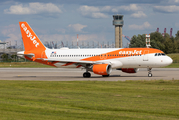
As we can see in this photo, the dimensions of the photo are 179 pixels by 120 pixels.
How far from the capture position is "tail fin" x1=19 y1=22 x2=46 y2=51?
140ft

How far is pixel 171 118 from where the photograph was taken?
38.5 feet

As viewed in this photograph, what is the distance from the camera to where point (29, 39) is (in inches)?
1690

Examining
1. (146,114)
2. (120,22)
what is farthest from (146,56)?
(120,22)

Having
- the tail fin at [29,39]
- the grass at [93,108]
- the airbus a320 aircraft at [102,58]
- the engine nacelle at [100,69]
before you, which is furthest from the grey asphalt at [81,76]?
the grass at [93,108]

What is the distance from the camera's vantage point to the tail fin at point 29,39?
42.8 m

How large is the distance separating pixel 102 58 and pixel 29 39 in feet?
41.0

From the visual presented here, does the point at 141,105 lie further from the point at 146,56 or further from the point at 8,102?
the point at 146,56

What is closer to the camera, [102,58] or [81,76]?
[102,58]

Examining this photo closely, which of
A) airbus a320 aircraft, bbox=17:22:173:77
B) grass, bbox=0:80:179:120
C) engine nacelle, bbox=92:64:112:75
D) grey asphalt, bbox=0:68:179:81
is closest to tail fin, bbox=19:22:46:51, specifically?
airbus a320 aircraft, bbox=17:22:173:77

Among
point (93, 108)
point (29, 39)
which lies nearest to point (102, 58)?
point (29, 39)

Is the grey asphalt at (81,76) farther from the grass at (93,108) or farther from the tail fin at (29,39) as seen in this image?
the grass at (93,108)

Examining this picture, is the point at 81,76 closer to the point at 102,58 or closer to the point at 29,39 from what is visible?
the point at 102,58

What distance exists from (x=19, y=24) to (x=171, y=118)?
119ft

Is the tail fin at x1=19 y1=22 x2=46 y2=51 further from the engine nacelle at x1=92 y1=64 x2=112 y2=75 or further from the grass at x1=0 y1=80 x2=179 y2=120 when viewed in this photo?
the grass at x1=0 y1=80 x2=179 y2=120
